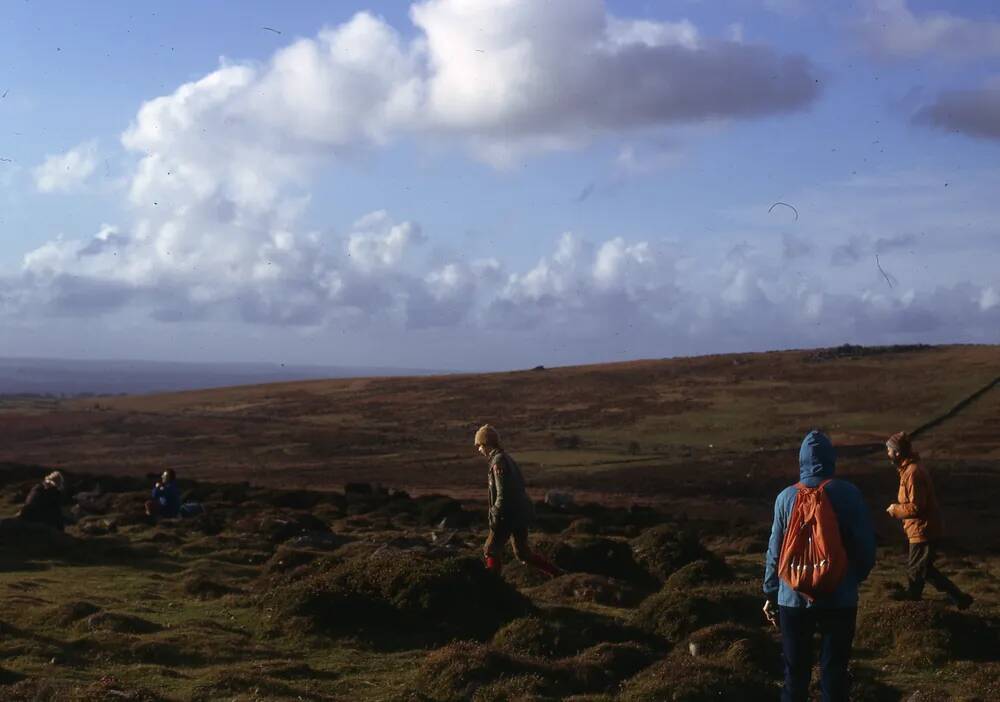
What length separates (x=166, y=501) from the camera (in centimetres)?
2553

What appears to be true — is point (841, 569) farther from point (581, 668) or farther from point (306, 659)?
point (306, 659)

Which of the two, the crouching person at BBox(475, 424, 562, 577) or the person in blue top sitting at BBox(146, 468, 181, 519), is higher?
the crouching person at BBox(475, 424, 562, 577)

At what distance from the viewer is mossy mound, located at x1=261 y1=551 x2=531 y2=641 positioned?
1220 centimetres

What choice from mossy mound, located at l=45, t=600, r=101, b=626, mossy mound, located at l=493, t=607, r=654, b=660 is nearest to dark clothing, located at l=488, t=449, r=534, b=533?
mossy mound, located at l=493, t=607, r=654, b=660

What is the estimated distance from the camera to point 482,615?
1225cm

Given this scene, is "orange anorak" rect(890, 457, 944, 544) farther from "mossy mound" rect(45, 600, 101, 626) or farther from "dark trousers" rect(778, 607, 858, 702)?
"mossy mound" rect(45, 600, 101, 626)

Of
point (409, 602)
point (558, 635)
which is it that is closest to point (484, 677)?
point (558, 635)

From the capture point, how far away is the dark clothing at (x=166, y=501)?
25312 millimetres

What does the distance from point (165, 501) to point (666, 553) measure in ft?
41.8

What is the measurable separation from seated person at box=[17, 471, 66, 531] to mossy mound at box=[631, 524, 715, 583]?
1026cm

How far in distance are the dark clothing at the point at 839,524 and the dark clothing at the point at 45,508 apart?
15.8 metres

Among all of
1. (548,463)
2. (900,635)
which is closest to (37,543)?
(900,635)

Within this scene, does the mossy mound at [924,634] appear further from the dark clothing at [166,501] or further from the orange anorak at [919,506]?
the dark clothing at [166,501]

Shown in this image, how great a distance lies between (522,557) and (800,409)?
45597mm
